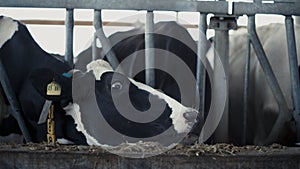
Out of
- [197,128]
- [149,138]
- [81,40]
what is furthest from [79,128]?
[81,40]

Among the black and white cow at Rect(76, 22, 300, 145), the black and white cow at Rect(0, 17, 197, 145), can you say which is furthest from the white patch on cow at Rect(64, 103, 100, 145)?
the black and white cow at Rect(76, 22, 300, 145)

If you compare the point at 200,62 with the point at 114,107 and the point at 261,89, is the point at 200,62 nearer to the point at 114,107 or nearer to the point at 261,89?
the point at 114,107

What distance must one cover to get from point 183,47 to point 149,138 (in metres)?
1.36

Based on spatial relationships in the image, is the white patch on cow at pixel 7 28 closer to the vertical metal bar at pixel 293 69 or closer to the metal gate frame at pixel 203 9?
the metal gate frame at pixel 203 9

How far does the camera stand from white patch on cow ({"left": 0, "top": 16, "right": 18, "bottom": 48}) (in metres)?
3.14

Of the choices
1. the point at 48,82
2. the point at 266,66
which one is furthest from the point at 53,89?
the point at 266,66

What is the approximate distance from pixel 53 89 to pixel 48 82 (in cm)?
4

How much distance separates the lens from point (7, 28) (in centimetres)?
323

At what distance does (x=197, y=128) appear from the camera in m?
2.32

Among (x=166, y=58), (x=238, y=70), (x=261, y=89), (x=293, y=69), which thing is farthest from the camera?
(x=238, y=70)

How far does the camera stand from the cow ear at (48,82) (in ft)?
7.86

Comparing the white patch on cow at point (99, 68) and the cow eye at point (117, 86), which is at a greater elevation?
the white patch on cow at point (99, 68)

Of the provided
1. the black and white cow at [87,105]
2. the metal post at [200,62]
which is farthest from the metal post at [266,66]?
the black and white cow at [87,105]

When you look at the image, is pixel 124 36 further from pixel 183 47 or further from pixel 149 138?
pixel 149 138
